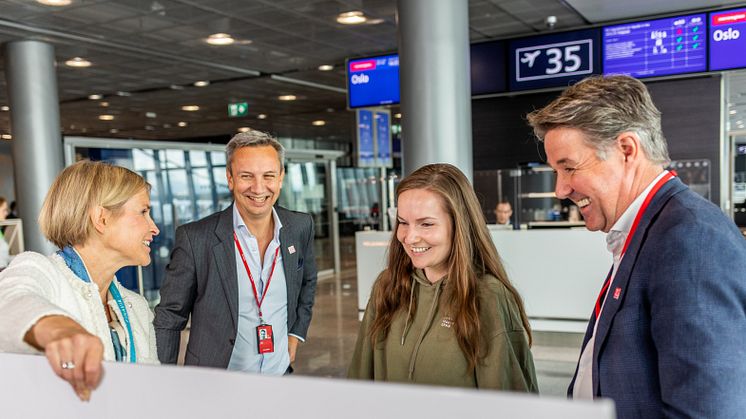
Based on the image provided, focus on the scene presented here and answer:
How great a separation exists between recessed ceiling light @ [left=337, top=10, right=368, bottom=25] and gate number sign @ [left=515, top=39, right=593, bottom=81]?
1.89m

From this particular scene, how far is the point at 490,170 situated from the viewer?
28.5ft

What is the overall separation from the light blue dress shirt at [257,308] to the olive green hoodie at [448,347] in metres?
0.78

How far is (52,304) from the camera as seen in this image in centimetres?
98

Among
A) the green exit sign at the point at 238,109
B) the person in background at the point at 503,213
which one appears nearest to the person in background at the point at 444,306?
the person in background at the point at 503,213

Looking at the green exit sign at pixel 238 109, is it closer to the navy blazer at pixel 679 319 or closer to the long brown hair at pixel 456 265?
the long brown hair at pixel 456 265

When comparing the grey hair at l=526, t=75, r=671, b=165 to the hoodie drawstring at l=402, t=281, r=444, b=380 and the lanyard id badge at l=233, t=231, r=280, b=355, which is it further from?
the lanyard id badge at l=233, t=231, r=280, b=355

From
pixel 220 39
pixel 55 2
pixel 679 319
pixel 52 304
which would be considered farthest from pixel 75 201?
pixel 220 39

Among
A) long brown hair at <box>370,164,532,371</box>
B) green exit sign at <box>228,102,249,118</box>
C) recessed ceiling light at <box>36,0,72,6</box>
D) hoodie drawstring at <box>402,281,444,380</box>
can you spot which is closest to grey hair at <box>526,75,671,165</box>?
long brown hair at <box>370,164,532,371</box>

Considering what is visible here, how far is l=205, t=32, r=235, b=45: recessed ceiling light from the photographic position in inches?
312

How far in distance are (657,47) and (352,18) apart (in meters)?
3.32

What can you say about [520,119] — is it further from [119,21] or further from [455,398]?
[455,398]

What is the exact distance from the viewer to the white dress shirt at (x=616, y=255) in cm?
137

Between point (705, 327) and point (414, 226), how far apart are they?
3.05 ft

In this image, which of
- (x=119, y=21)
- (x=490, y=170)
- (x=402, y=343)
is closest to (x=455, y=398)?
(x=402, y=343)
